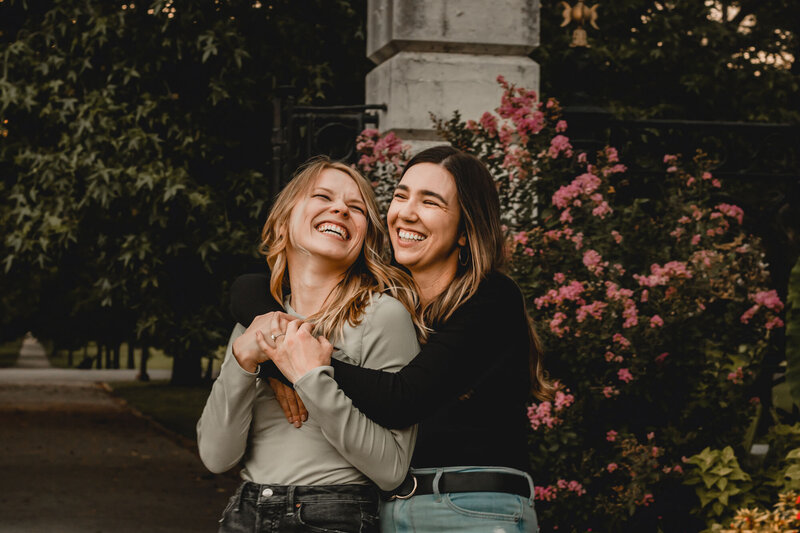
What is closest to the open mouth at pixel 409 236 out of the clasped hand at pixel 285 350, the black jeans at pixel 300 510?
the clasped hand at pixel 285 350

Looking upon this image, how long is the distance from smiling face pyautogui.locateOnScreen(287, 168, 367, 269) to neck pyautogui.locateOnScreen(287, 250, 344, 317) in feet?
0.06

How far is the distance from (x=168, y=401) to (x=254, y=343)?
783 inches

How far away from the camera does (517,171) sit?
555cm

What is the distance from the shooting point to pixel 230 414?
93.7 inches

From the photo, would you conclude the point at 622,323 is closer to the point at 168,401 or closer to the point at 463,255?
the point at 463,255

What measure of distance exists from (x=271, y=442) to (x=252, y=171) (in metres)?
8.32

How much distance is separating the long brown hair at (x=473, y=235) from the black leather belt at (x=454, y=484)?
346 millimetres

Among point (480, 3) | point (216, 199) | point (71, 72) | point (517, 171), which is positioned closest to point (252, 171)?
point (216, 199)

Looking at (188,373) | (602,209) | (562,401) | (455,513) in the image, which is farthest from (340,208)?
(188,373)

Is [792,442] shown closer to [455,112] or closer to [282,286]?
[455,112]

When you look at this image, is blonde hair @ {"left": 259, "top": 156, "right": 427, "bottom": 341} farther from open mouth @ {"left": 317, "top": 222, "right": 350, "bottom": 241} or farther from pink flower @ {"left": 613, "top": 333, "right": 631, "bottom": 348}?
pink flower @ {"left": 613, "top": 333, "right": 631, "bottom": 348}

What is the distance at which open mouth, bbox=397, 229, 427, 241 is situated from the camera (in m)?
2.74

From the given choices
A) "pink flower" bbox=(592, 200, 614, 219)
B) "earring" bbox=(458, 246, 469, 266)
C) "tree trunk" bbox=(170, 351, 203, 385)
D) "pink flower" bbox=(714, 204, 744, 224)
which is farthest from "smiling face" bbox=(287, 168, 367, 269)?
"tree trunk" bbox=(170, 351, 203, 385)

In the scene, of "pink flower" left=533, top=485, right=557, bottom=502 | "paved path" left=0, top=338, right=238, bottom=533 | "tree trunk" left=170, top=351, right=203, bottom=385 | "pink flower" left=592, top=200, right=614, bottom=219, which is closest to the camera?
"pink flower" left=533, top=485, right=557, bottom=502
